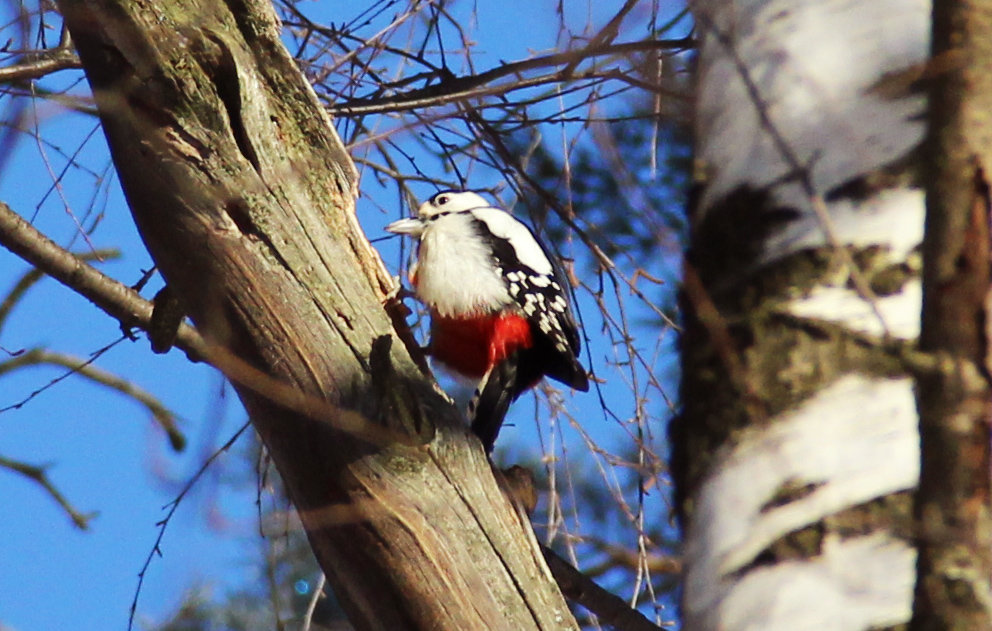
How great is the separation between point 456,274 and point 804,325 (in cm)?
263

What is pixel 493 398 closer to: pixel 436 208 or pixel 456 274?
pixel 456 274

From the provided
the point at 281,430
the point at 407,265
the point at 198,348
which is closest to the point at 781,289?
the point at 281,430

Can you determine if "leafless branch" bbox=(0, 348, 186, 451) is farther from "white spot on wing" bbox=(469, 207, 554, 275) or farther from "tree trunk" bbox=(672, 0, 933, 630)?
"tree trunk" bbox=(672, 0, 933, 630)

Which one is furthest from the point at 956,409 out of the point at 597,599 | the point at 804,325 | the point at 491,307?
the point at 491,307

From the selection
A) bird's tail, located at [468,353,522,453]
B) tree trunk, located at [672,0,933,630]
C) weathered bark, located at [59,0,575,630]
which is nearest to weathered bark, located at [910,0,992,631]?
tree trunk, located at [672,0,933,630]

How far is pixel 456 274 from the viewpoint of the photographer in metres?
3.75

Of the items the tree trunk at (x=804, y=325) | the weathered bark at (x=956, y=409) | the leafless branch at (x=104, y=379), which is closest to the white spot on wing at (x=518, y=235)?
the leafless branch at (x=104, y=379)

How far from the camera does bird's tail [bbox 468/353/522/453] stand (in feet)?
11.0

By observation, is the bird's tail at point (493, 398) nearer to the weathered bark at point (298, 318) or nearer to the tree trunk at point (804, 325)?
the weathered bark at point (298, 318)

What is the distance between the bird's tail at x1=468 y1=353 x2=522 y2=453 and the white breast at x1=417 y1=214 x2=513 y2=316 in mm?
210

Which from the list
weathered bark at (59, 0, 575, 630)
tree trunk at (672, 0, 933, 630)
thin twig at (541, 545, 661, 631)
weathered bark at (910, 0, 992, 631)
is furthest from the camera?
thin twig at (541, 545, 661, 631)

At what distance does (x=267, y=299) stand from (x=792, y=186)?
4.28 ft

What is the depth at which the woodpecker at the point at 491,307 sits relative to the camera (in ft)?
12.0

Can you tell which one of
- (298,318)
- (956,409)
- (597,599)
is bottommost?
(956,409)
